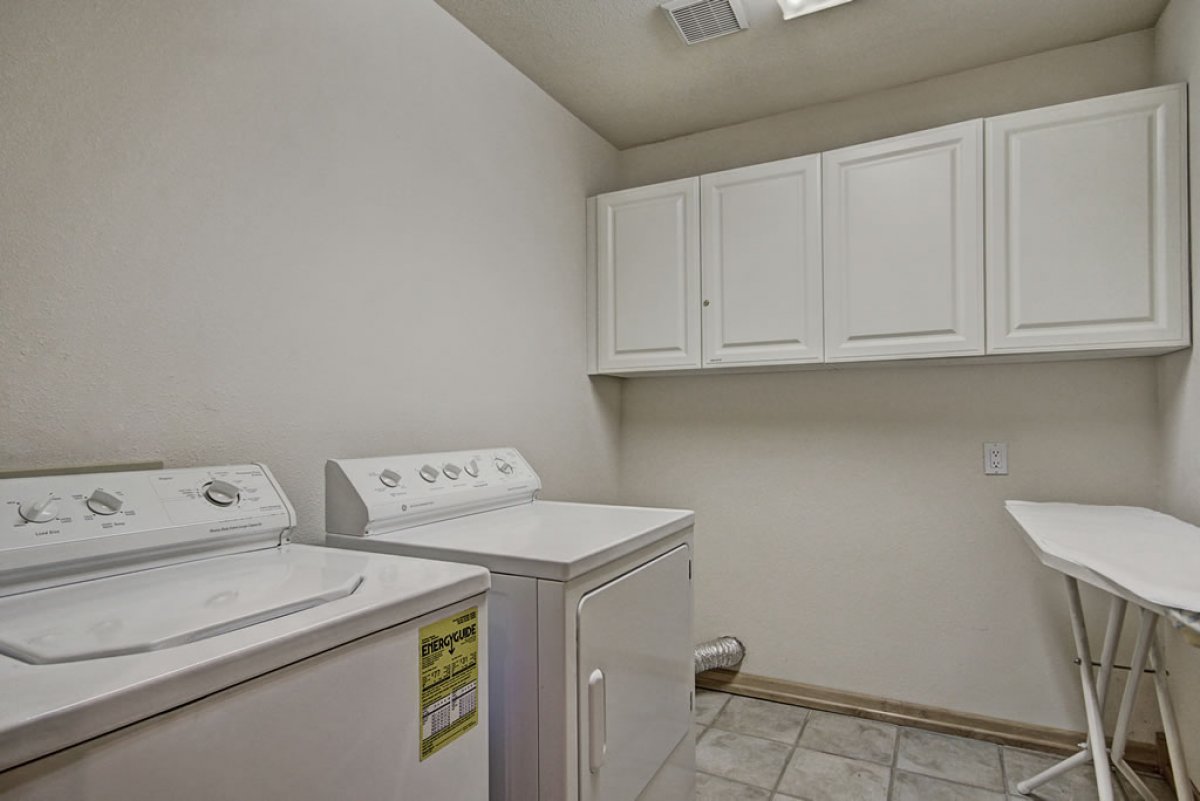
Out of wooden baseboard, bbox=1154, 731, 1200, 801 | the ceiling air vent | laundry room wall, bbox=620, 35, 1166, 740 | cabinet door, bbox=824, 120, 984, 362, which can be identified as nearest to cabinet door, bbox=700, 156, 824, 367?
cabinet door, bbox=824, 120, 984, 362

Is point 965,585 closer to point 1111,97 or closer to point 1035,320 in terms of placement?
point 1035,320

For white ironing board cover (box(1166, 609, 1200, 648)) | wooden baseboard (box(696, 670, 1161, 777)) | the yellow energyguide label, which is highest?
white ironing board cover (box(1166, 609, 1200, 648))

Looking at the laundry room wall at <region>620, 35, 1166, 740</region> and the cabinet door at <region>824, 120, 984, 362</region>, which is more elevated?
the cabinet door at <region>824, 120, 984, 362</region>

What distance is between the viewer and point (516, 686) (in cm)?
120

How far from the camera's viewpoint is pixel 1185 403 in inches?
76.0

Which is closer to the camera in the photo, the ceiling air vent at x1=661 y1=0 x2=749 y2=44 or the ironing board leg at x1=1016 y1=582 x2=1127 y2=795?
the ironing board leg at x1=1016 y1=582 x2=1127 y2=795

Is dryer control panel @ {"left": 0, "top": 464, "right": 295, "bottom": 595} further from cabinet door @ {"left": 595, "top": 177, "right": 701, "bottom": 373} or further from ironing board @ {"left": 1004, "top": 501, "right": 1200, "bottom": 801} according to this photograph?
cabinet door @ {"left": 595, "top": 177, "right": 701, "bottom": 373}

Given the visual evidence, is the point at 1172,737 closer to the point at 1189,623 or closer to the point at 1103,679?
the point at 1103,679

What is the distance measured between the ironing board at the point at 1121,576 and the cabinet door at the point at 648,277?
1337 millimetres

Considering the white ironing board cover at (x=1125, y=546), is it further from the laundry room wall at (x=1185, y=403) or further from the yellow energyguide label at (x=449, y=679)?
the yellow energyguide label at (x=449, y=679)

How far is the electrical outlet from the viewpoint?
7.75 ft

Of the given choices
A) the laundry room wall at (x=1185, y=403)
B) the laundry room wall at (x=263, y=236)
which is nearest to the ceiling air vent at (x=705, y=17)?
the laundry room wall at (x=263, y=236)

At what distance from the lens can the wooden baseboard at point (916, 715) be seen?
2229 mm

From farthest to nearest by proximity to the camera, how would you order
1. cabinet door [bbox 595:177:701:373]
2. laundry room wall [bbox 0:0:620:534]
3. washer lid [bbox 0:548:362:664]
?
cabinet door [bbox 595:177:701:373]
laundry room wall [bbox 0:0:620:534]
washer lid [bbox 0:548:362:664]
